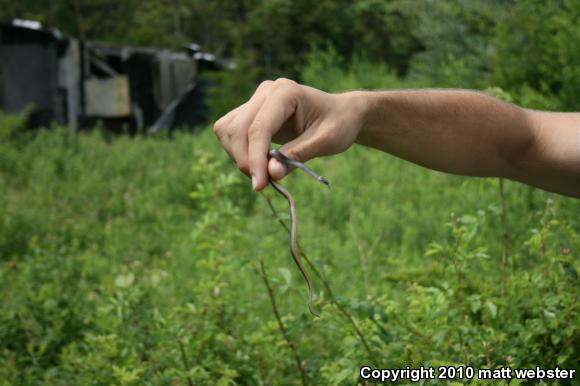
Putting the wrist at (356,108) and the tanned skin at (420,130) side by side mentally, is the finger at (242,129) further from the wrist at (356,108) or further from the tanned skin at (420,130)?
the wrist at (356,108)

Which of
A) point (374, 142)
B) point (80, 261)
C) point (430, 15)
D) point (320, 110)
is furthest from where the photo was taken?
point (430, 15)

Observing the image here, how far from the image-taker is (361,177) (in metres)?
8.14

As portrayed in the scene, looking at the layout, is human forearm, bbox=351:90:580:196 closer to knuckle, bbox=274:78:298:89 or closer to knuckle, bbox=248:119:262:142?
knuckle, bbox=274:78:298:89

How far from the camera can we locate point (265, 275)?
2465 millimetres

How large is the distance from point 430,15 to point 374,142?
48.7 ft

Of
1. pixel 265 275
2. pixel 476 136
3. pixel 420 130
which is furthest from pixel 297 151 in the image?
pixel 265 275

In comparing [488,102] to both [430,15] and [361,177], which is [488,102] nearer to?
[361,177]

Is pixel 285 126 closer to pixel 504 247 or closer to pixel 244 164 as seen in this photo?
pixel 244 164

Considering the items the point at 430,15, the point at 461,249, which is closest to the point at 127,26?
the point at 430,15

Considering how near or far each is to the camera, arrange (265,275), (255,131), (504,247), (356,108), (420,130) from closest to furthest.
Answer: (255,131) → (356,108) → (420,130) → (265,275) → (504,247)

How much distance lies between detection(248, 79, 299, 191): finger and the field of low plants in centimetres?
84

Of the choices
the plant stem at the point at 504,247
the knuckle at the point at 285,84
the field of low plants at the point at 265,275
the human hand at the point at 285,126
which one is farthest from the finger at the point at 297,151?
the plant stem at the point at 504,247

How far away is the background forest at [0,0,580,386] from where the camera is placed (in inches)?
93.9

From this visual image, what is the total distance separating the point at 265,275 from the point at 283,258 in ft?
9.36
